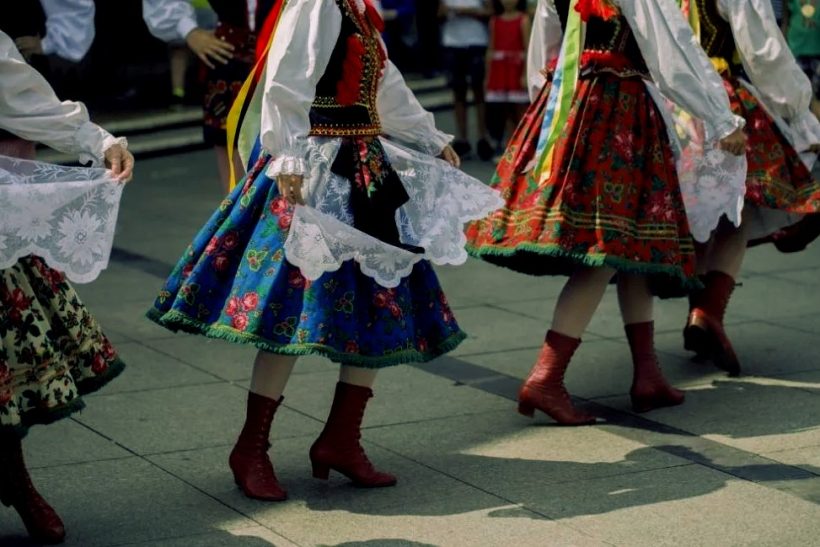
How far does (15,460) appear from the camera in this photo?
→ 4.19 meters

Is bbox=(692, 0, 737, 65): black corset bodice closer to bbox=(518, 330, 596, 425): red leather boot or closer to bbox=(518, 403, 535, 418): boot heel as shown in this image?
bbox=(518, 330, 596, 425): red leather boot

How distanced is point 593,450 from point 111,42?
386 inches

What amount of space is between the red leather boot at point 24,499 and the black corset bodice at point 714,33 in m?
2.97

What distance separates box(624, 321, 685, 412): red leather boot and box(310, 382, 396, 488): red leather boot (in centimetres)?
121

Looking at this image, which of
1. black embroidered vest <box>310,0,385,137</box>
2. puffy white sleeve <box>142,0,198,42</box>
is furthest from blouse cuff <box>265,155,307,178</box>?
puffy white sleeve <box>142,0,198,42</box>

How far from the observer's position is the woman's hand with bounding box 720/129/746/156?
5.20 m

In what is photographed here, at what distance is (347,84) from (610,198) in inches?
44.3

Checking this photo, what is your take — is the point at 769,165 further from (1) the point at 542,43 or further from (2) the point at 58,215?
(2) the point at 58,215

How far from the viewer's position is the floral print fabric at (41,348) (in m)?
4.03

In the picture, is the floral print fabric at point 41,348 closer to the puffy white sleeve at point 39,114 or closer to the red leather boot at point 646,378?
the puffy white sleeve at point 39,114

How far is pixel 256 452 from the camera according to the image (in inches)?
183

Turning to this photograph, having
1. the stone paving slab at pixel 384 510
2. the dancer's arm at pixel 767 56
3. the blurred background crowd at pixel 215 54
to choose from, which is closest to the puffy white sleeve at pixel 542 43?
the dancer's arm at pixel 767 56

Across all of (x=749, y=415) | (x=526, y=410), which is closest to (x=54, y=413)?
(x=526, y=410)

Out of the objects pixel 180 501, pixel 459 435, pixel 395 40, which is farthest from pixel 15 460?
pixel 395 40
